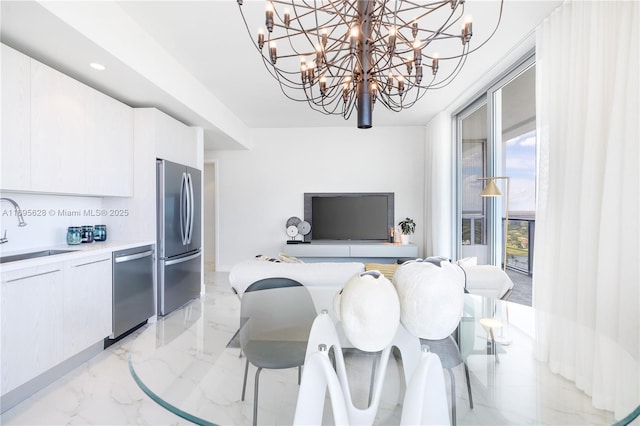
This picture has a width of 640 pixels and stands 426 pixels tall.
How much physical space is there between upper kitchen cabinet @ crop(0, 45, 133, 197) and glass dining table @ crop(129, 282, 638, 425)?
1637 millimetres

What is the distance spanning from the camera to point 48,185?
2.28 metres

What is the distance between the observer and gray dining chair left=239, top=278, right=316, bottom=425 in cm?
125

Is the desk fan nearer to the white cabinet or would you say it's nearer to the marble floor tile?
the white cabinet

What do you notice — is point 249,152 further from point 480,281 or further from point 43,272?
point 480,281

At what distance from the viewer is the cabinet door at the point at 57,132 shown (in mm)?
2174

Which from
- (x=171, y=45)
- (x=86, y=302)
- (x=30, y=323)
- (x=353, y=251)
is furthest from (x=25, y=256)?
(x=353, y=251)

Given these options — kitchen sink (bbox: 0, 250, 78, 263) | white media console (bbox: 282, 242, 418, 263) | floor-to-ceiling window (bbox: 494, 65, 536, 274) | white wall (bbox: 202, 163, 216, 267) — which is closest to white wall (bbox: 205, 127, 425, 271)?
white media console (bbox: 282, 242, 418, 263)

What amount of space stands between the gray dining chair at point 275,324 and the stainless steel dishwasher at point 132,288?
58.2 inches

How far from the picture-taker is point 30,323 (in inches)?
75.7

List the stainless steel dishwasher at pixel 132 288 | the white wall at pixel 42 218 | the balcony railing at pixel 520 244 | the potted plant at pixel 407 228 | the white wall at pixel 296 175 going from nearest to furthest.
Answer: the white wall at pixel 42 218, the stainless steel dishwasher at pixel 132 288, the balcony railing at pixel 520 244, the potted plant at pixel 407 228, the white wall at pixel 296 175

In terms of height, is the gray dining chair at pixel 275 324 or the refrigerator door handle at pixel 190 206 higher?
the refrigerator door handle at pixel 190 206

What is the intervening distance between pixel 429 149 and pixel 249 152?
3145mm

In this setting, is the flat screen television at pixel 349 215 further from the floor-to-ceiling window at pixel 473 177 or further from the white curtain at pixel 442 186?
the floor-to-ceiling window at pixel 473 177

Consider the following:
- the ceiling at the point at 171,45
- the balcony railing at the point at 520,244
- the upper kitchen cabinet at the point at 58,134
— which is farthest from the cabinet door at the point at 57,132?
the balcony railing at the point at 520,244
